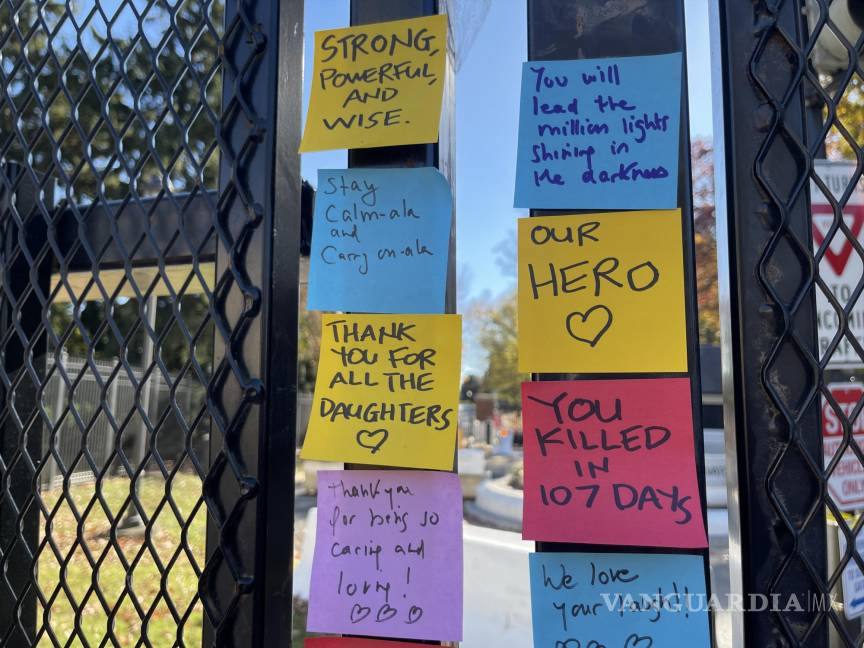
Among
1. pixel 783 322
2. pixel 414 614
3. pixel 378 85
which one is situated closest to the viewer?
pixel 783 322

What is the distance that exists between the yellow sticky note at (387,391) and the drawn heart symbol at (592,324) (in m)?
0.20

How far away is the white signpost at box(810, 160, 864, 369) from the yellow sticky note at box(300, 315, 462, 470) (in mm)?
567

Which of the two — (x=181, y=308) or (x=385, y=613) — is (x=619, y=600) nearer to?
(x=385, y=613)

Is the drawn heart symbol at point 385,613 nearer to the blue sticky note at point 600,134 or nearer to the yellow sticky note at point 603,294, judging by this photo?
the yellow sticky note at point 603,294

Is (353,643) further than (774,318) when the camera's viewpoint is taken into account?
Yes

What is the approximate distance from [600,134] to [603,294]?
0.26 m

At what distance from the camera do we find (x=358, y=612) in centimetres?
105

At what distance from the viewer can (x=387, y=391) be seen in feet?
3.49

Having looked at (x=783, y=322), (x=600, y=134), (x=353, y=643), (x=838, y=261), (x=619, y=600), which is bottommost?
(x=353, y=643)

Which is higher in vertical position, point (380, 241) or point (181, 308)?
point (380, 241)

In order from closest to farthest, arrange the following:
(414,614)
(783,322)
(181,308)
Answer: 1. (783,322)
2. (414,614)
3. (181,308)

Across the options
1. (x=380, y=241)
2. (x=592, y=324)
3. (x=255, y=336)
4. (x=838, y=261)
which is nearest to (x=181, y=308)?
(x=255, y=336)

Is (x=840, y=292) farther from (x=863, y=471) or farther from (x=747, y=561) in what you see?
(x=747, y=561)

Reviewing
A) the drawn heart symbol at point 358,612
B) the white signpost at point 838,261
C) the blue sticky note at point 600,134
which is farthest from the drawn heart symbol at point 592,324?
the drawn heart symbol at point 358,612
